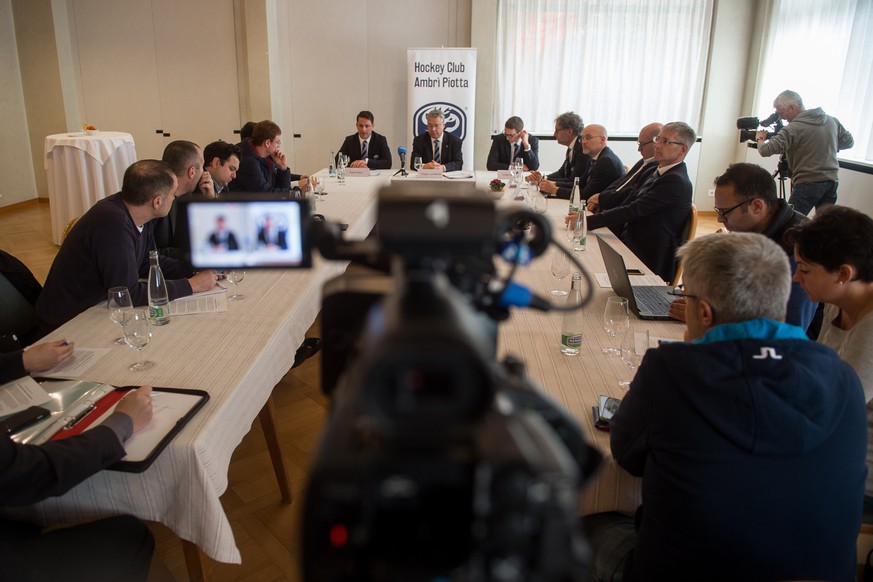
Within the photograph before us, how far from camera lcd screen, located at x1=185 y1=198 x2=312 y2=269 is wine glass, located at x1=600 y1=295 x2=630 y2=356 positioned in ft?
4.43

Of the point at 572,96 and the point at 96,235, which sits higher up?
the point at 572,96

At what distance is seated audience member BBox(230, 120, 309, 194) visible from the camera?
4703mm

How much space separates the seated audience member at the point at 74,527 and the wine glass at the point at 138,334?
0.86ft

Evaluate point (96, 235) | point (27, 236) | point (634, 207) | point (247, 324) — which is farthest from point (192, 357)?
point (27, 236)

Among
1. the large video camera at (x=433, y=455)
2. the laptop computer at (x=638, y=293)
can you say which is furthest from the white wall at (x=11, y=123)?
the large video camera at (x=433, y=455)

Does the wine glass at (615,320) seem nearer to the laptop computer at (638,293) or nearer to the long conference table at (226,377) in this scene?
the long conference table at (226,377)

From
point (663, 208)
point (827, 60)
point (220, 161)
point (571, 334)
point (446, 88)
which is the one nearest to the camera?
point (571, 334)

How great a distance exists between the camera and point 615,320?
1.93 meters

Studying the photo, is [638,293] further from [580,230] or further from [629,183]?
[629,183]

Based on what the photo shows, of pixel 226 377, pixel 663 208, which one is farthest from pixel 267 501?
pixel 663 208

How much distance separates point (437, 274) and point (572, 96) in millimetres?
7590

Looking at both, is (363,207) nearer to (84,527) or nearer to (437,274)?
(84,527)

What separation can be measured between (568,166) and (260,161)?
104 inches

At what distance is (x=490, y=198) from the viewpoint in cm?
54
